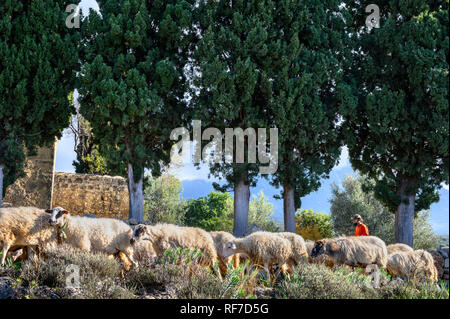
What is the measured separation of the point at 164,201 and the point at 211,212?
3.31 meters

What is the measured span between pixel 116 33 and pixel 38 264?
10952mm

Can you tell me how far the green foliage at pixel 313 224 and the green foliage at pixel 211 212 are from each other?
6.06 meters

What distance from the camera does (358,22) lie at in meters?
20.4

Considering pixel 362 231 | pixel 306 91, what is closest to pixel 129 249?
pixel 362 231

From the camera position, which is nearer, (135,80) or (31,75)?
(135,80)

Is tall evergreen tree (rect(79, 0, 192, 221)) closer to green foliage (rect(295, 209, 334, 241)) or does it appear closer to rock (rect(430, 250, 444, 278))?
green foliage (rect(295, 209, 334, 241))

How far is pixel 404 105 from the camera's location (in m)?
17.1

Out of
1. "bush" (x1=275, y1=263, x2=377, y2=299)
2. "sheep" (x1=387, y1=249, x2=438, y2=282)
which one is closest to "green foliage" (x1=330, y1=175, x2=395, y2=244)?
"sheep" (x1=387, y1=249, x2=438, y2=282)

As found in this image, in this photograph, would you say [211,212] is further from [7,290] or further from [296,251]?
[7,290]

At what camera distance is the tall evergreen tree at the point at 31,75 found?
16.7 meters

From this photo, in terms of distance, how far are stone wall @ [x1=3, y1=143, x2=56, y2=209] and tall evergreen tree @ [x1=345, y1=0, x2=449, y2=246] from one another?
13.6 metres

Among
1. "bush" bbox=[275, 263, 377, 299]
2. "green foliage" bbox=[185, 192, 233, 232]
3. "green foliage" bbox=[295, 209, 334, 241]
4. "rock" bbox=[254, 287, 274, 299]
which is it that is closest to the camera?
"bush" bbox=[275, 263, 377, 299]

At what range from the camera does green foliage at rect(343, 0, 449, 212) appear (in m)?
16.7
